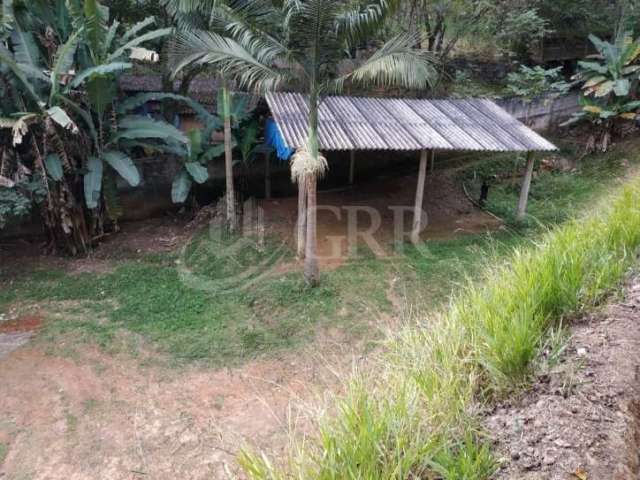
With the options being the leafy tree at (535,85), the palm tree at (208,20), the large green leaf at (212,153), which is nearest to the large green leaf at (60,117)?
the palm tree at (208,20)

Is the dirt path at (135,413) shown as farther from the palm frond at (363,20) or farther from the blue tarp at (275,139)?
the palm frond at (363,20)

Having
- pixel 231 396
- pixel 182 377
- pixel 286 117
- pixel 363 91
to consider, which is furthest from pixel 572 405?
pixel 363 91

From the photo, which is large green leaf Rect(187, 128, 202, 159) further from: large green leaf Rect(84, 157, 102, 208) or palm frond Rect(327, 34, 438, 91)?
palm frond Rect(327, 34, 438, 91)

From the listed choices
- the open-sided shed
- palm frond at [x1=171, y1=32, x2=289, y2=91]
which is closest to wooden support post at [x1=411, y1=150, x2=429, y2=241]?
the open-sided shed

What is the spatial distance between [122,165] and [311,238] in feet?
11.2

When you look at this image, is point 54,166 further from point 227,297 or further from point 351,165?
point 351,165

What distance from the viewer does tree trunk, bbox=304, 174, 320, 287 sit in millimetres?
6070

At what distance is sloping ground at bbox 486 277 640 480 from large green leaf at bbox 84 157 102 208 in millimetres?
6548

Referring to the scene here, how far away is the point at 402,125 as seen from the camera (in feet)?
26.7

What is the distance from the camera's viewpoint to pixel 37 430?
397 centimetres

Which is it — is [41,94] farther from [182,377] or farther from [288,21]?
[182,377]

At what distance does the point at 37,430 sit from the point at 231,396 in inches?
70.8

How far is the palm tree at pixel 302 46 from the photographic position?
17.5 ft

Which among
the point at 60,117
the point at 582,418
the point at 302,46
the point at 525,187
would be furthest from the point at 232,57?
the point at 525,187
